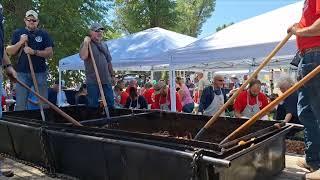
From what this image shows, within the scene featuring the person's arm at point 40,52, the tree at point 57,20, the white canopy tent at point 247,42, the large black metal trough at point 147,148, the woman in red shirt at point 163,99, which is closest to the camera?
the large black metal trough at point 147,148

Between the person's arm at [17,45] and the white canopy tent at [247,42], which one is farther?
the white canopy tent at [247,42]

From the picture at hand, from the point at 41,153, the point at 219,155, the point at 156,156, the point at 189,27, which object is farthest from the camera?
the point at 189,27

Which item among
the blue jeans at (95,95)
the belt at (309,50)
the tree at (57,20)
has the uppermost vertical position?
the tree at (57,20)

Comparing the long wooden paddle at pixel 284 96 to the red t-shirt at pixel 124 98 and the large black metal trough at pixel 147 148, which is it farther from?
the red t-shirt at pixel 124 98

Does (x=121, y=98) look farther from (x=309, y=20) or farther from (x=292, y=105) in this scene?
(x=309, y=20)

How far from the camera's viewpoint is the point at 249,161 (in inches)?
125

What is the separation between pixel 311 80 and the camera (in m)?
3.75

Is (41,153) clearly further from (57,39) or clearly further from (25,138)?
(57,39)

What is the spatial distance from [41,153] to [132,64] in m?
7.09

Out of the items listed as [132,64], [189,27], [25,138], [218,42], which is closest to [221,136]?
[25,138]

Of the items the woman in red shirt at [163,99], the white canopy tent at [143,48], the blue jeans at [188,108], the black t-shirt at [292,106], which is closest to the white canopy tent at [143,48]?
the white canopy tent at [143,48]

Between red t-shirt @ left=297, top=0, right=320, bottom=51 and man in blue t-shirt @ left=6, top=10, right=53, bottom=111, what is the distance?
385cm

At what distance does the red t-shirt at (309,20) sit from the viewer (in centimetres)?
372

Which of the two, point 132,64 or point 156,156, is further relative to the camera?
point 132,64
